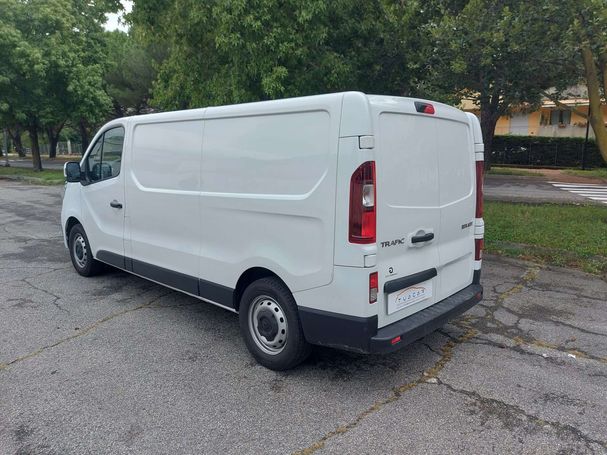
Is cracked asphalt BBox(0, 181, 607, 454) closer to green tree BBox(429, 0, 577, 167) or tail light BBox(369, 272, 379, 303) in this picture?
tail light BBox(369, 272, 379, 303)

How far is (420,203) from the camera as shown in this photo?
337 cm

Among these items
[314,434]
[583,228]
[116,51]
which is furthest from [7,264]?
[116,51]

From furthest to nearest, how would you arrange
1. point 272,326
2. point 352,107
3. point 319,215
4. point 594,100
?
1. point 594,100
2. point 272,326
3. point 319,215
4. point 352,107

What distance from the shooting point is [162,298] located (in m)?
5.33

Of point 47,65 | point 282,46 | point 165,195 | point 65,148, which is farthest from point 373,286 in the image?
point 65,148

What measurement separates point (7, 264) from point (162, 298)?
3191mm

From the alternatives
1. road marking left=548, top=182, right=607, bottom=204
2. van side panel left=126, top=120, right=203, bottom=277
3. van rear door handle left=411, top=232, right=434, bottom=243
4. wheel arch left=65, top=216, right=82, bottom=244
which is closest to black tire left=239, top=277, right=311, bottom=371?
van side panel left=126, top=120, right=203, bottom=277

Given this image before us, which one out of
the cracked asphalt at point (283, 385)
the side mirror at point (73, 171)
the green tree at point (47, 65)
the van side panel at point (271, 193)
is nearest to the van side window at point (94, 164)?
the side mirror at point (73, 171)

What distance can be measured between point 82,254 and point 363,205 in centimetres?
454

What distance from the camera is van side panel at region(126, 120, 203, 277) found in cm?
413

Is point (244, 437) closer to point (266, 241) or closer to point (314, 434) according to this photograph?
point (314, 434)

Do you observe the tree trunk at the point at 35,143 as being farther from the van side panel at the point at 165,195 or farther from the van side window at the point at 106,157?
the van side panel at the point at 165,195

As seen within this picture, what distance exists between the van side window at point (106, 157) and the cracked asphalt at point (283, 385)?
1429 mm

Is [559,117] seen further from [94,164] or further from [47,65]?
[94,164]
